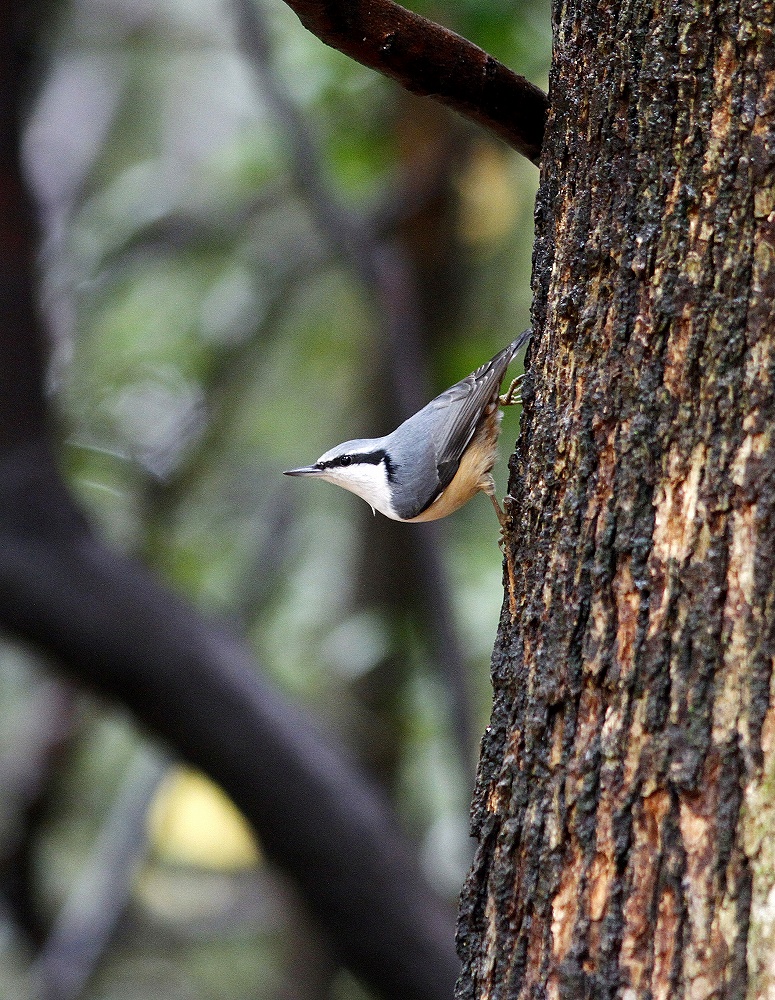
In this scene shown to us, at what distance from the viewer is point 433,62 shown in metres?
1.96

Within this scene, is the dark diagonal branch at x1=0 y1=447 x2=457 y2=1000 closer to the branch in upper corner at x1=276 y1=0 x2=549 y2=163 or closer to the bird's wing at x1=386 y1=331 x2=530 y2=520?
the bird's wing at x1=386 y1=331 x2=530 y2=520

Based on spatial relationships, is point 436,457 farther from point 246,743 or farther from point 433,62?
point 246,743

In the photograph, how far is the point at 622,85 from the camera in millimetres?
1645

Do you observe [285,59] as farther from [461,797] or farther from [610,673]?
[610,673]

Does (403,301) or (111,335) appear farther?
(111,335)

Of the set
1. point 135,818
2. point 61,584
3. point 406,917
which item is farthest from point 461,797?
point 61,584

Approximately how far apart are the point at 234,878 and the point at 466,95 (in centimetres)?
583

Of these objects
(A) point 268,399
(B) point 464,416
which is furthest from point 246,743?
(A) point 268,399

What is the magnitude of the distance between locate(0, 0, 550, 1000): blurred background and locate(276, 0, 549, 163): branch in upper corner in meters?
1.49

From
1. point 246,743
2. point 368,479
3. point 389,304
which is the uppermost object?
point 389,304

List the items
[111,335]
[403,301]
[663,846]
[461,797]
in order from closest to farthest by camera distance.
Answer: [663,846] → [403,301] → [461,797] → [111,335]

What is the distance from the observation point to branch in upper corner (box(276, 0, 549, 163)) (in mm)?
1847

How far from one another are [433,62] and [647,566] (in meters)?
1.05

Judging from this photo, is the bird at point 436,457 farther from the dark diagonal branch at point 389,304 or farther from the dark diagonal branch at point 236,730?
the dark diagonal branch at point 389,304
